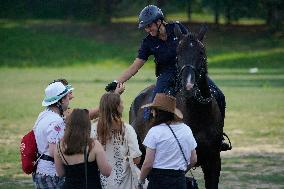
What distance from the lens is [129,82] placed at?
45.0 metres

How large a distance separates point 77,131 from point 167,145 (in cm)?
98

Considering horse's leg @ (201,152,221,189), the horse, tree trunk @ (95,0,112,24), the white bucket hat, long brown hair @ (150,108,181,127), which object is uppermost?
the white bucket hat

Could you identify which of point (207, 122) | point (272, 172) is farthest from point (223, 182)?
point (207, 122)

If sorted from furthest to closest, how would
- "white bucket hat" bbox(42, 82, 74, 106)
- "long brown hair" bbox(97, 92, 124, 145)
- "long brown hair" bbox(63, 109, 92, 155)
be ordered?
"white bucket hat" bbox(42, 82, 74, 106) → "long brown hair" bbox(97, 92, 124, 145) → "long brown hair" bbox(63, 109, 92, 155)

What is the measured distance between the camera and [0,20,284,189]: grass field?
17.7 m

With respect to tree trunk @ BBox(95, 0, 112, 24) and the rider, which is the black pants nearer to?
the rider

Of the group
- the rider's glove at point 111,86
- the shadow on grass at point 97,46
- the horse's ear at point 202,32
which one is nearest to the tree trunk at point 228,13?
the shadow on grass at point 97,46

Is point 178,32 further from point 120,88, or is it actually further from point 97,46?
point 97,46

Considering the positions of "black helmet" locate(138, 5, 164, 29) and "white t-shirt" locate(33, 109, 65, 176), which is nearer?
"white t-shirt" locate(33, 109, 65, 176)

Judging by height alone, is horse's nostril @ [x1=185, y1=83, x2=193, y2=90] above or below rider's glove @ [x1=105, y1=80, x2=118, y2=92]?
below

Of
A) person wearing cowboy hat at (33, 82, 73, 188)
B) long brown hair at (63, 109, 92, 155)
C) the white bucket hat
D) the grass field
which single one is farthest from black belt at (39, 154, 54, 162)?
the grass field

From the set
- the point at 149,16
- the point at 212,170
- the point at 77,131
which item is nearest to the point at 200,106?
the point at 212,170

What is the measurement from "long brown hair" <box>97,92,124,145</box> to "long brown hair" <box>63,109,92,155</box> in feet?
2.46

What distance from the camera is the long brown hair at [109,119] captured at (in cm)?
916
